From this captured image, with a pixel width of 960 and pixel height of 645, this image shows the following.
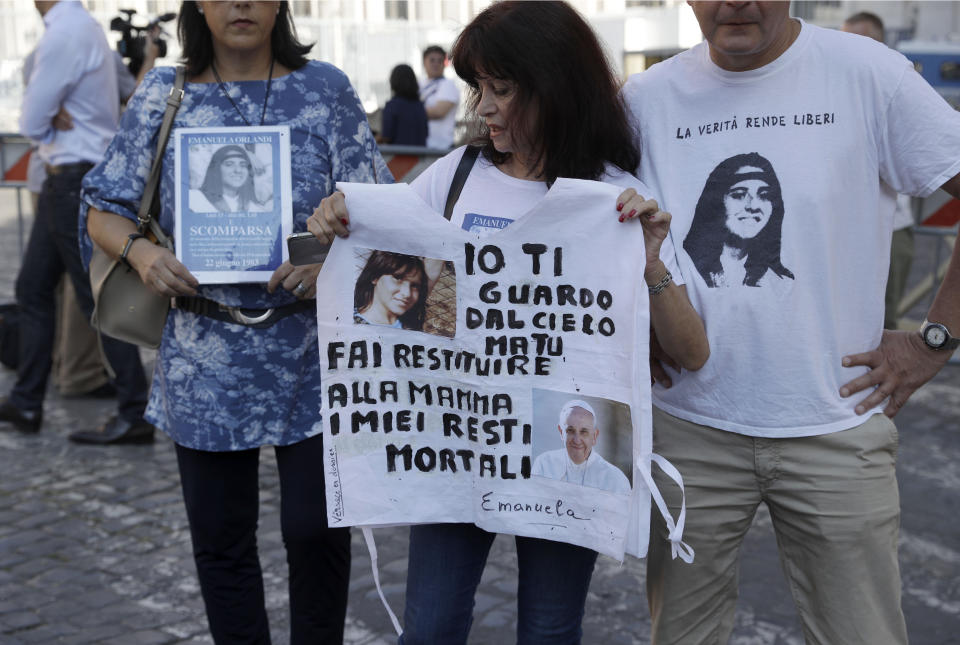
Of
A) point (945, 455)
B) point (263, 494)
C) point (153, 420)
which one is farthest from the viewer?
point (945, 455)

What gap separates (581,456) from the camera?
2285 millimetres

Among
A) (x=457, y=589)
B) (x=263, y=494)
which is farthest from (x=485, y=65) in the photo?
(x=263, y=494)

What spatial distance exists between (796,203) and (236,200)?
1.31 m

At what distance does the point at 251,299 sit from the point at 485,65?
2.91 ft

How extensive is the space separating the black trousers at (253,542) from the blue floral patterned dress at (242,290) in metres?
0.08

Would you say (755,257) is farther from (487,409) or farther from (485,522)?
(485,522)

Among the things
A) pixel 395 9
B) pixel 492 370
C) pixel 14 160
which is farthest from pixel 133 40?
pixel 395 9

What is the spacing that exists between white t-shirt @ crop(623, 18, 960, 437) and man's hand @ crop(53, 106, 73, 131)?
4.31 meters

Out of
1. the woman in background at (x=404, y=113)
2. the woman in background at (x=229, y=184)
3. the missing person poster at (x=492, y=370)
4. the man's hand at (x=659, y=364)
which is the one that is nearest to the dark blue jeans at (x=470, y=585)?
the missing person poster at (x=492, y=370)

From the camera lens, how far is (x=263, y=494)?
5105 mm

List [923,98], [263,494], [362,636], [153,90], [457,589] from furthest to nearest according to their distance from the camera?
[263,494] < [362,636] < [153,90] < [457,589] < [923,98]

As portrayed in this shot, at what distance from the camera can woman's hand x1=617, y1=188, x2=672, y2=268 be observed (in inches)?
85.5

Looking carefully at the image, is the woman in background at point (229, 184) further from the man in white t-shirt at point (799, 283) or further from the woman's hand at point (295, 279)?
the man in white t-shirt at point (799, 283)

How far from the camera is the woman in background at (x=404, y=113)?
36.1 ft
